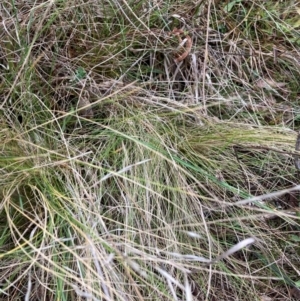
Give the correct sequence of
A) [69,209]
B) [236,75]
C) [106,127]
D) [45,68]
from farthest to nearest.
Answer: [236,75]
[45,68]
[106,127]
[69,209]

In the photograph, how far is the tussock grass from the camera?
38.9 inches

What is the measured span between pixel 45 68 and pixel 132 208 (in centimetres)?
44

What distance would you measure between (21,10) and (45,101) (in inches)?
11.2

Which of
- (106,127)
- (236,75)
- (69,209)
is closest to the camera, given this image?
(69,209)

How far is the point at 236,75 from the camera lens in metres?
1.35

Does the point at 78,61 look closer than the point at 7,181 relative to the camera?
No

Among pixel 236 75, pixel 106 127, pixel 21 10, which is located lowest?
pixel 236 75

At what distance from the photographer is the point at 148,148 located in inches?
41.5

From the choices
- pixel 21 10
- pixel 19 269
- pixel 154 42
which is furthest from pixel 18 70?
pixel 19 269

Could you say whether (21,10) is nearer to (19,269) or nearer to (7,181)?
(7,181)

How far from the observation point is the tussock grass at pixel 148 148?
38.9 inches

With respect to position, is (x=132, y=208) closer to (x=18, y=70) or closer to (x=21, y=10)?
(x=18, y=70)

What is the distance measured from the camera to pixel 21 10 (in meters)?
1.29

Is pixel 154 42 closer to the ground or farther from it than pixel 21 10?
closer to the ground
